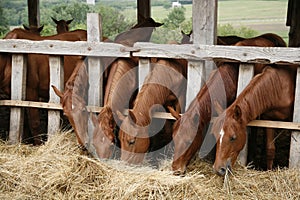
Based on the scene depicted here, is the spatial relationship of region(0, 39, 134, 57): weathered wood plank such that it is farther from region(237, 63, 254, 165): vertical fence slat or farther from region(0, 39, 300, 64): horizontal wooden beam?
region(237, 63, 254, 165): vertical fence slat

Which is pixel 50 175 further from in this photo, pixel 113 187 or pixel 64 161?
pixel 113 187

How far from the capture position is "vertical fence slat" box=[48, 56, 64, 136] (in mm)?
5156

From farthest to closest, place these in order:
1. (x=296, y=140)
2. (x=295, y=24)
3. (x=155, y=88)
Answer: (x=295, y=24) → (x=155, y=88) → (x=296, y=140)

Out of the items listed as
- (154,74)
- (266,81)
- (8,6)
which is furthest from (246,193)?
(8,6)

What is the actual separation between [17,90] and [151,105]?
1941 millimetres

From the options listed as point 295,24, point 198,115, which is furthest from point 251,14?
point 198,115

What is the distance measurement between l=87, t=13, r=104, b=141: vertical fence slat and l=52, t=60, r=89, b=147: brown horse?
0.10 metres

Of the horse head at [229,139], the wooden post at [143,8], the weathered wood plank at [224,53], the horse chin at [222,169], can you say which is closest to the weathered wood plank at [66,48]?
the weathered wood plank at [224,53]

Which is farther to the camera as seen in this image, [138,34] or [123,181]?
[138,34]

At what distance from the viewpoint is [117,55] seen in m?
4.78

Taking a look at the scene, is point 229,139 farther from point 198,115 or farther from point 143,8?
point 143,8

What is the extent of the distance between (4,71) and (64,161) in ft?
6.99

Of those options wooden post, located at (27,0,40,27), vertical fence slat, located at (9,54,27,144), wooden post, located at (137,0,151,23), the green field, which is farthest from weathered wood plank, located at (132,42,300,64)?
the green field

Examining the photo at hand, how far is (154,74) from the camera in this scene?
4.83 m
